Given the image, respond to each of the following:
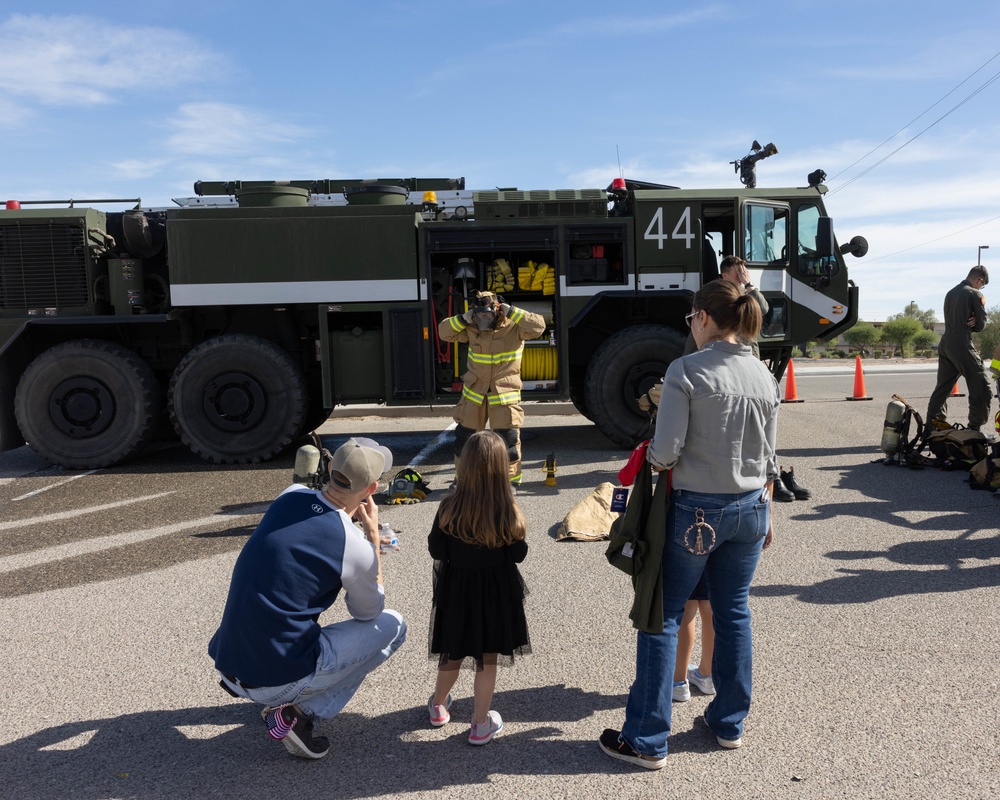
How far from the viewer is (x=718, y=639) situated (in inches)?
130

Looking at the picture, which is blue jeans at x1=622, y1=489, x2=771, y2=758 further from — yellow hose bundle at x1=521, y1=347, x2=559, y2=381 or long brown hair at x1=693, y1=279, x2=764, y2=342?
yellow hose bundle at x1=521, y1=347, x2=559, y2=381

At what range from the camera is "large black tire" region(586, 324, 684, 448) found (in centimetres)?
977

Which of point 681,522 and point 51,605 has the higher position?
point 681,522

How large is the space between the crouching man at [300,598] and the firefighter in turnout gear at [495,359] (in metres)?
4.48

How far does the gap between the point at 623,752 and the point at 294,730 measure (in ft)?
4.08

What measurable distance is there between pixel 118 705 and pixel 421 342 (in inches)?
249

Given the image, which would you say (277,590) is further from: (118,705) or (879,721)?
(879,721)

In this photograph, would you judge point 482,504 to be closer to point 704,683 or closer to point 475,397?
point 704,683

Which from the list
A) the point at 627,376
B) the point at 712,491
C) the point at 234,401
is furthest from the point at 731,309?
the point at 234,401

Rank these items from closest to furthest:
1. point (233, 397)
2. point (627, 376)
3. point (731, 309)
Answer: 1. point (731, 309)
2. point (233, 397)
3. point (627, 376)

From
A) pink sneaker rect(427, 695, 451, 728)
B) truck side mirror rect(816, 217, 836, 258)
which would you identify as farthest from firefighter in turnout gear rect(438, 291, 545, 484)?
pink sneaker rect(427, 695, 451, 728)

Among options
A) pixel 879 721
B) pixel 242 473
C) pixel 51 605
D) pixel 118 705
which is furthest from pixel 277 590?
pixel 242 473

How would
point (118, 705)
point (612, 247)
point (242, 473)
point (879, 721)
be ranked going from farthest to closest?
point (612, 247) → point (242, 473) → point (118, 705) → point (879, 721)

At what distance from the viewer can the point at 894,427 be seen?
866 cm
